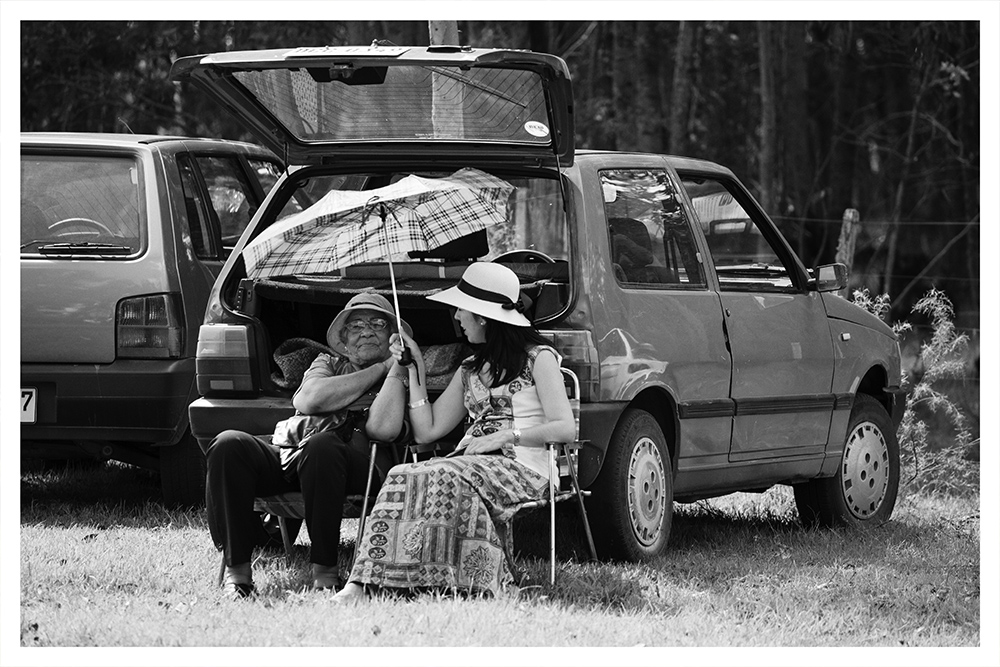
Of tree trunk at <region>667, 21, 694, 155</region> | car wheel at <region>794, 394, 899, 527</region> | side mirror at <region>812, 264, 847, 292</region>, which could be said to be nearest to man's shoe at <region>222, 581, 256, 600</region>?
side mirror at <region>812, 264, 847, 292</region>

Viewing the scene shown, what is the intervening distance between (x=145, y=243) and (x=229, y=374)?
1.52 m

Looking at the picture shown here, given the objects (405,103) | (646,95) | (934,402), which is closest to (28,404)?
(405,103)

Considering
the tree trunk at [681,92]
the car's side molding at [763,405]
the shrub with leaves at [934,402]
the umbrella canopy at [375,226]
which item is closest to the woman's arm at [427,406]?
the umbrella canopy at [375,226]

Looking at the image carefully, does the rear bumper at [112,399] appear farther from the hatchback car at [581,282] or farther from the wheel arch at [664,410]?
the wheel arch at [664,410]

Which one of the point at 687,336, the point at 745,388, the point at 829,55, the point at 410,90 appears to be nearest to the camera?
the point at 410,90

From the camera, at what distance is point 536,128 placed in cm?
586

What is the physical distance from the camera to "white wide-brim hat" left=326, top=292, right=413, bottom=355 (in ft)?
19.4

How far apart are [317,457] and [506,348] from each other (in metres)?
0.81

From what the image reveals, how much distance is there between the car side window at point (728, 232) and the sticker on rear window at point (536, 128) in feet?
3.83

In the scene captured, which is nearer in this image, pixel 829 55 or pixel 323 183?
pixel 323 183

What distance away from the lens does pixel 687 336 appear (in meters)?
6.35

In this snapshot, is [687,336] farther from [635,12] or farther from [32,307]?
[32,307]

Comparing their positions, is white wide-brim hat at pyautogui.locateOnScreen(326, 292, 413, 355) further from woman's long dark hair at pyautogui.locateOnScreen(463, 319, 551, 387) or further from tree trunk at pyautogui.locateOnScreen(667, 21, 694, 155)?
tree trunk at pyautogui.locateOnScreen(667, 21, 694, 155)
